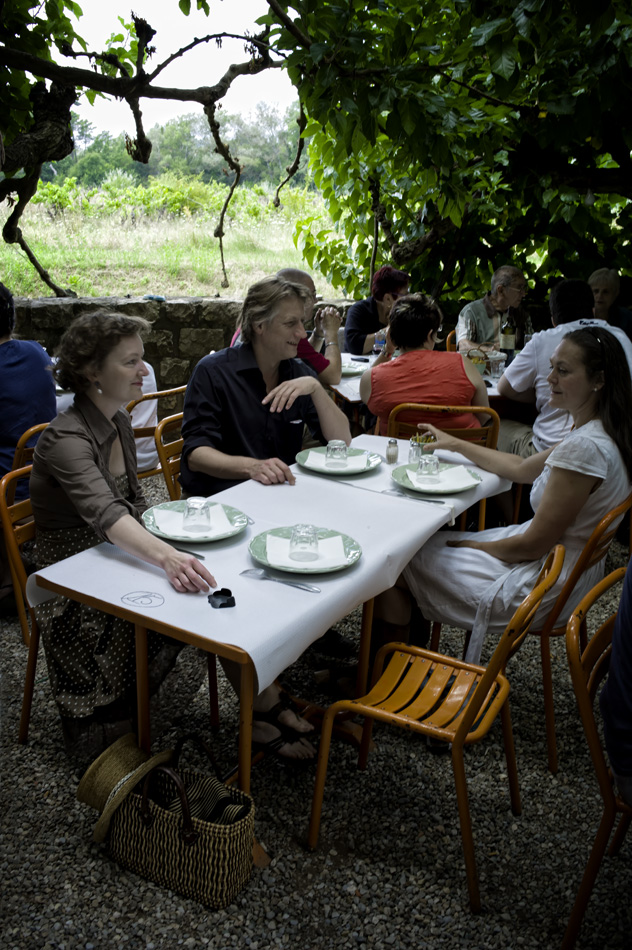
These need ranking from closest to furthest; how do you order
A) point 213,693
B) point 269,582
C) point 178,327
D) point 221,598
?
point 221,598, point 269,582, point 213,693, point 178,327

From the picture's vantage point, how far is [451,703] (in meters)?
1.99

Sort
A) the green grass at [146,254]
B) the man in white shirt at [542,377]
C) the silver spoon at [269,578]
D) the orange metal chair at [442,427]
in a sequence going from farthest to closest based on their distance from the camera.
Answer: the green grass at [146,254] → the man in white shirt at [542,377] → the orange metal chair at [442,427] → the silver spoon at [269,578]

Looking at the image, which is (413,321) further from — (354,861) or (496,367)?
(354,861)

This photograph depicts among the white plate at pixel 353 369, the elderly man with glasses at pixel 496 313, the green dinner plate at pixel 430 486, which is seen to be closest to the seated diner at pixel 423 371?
the green dinner plate at pixel 430 486

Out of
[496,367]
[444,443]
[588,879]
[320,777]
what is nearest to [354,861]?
[320,777]

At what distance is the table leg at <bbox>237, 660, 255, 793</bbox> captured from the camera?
5.24 feet

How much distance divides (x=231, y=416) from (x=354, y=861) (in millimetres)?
1634

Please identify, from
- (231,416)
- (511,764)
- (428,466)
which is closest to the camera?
(511,764)

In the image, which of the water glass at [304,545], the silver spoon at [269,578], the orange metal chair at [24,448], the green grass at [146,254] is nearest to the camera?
the silver spoon at [269,578]

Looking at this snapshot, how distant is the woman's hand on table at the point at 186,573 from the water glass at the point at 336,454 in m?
1.03

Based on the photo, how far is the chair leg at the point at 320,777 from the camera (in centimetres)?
193

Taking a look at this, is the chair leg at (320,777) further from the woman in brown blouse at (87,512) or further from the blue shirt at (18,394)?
the blue shirt at (18,394)

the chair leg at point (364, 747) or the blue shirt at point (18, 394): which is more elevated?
the blue shirt at point (18, 394)

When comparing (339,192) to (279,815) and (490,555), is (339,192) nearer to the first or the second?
(490,555)
